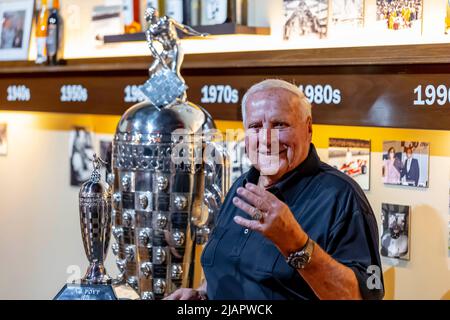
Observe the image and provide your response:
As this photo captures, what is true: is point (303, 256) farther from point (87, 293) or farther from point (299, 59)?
point (299, 59)

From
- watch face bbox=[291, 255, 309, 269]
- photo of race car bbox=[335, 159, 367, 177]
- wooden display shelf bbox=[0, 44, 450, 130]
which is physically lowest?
watch face bbox=[291, 255, 309, 269]

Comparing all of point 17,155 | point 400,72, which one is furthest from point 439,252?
point 17,155

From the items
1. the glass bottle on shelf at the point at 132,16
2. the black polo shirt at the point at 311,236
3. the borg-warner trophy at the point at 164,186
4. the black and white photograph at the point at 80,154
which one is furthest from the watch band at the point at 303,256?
the black and white photograph at the point at 80,154

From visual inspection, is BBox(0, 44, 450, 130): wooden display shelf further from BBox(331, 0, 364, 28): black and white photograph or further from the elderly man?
the elderly man

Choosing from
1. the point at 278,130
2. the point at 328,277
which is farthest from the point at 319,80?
the point at 328,277

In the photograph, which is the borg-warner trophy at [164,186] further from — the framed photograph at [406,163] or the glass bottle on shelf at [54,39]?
the glass bottle on shelf at [54,39]

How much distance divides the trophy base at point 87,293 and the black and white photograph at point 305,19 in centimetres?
141

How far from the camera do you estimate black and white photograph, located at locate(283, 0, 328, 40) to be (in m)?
3.17

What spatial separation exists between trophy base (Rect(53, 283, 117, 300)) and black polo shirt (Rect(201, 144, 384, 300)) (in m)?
0.32

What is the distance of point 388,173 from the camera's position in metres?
3.04

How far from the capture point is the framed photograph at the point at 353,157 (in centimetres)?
310

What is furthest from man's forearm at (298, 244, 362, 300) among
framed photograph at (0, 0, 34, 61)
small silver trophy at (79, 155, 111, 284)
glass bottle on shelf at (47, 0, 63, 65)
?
framed photograph at (0, 0, 34, 61)
